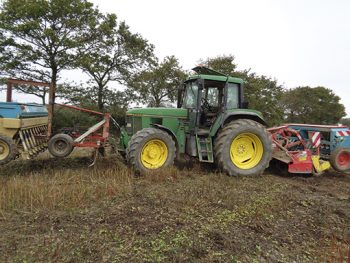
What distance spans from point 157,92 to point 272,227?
20137 mm

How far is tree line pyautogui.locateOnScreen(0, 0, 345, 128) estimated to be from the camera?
16.9m

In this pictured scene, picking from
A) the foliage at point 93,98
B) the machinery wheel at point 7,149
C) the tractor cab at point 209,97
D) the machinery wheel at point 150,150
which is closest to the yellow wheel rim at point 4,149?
the machinery wheel at point 7,149

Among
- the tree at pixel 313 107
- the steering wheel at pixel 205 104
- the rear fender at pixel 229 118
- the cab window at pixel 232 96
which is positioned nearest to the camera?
the rear fender at pixel 229 118

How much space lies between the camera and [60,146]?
20.0 ft

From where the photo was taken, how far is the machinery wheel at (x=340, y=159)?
289 inches

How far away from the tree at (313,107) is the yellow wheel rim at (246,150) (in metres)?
30.1

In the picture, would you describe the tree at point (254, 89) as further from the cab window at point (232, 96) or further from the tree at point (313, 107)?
the cab window at point (232, 96)

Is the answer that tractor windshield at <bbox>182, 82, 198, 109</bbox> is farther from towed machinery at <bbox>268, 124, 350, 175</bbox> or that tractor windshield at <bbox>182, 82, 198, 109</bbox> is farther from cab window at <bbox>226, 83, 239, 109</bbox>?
towed machinery at <bbox>268, 124, 350, 175</bbox>

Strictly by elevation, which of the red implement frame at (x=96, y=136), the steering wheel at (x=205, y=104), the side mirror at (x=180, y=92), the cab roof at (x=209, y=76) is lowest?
the red implement frame at (x=96, y=136)

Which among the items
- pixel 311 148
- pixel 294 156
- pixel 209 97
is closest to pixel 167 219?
pixel 209 97

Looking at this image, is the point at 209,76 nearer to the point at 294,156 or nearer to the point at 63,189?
the point at 294,156

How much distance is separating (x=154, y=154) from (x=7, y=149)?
285cm

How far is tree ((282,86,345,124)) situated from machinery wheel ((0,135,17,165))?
3349 cm

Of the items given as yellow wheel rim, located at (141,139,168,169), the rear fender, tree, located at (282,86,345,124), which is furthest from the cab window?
tree, located at (282,86,345,124)
